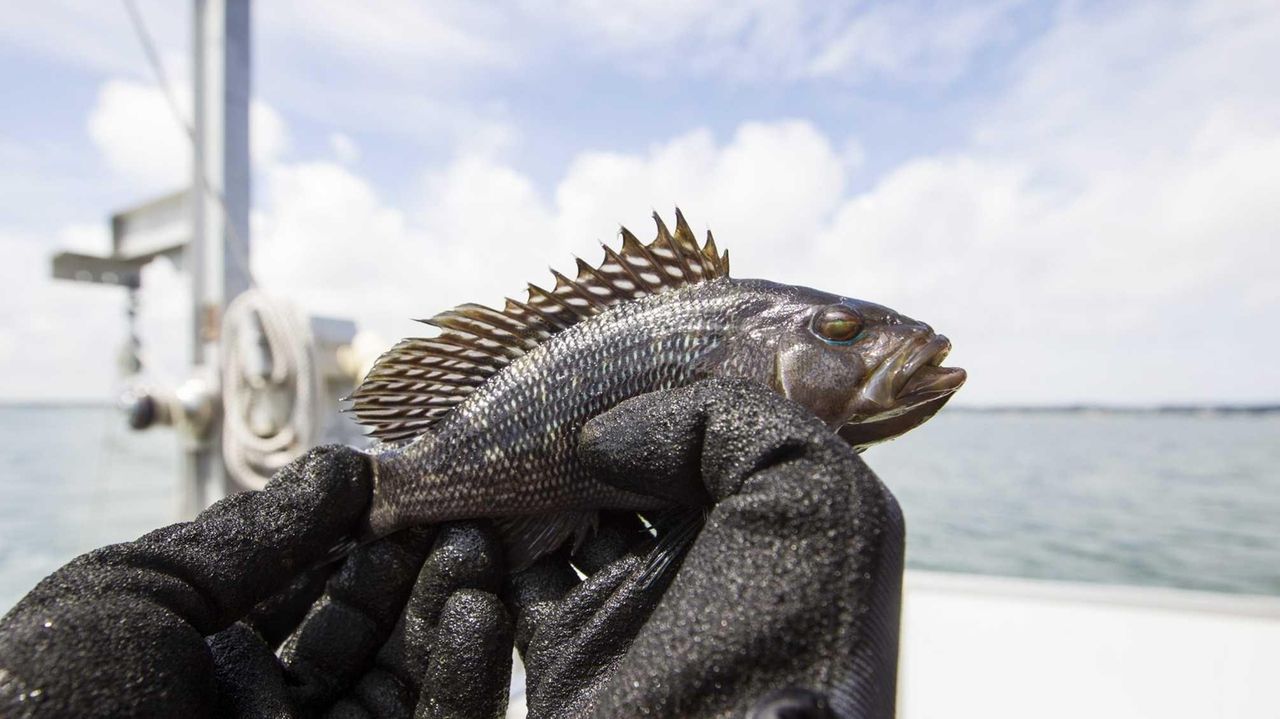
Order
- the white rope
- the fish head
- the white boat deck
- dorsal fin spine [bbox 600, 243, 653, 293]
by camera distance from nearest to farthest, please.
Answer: the fish head → dorsal fin spine [bbox 600, 243, 653, 293] → the white boat deck → the white rope

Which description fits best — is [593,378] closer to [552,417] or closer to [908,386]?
[552,417]

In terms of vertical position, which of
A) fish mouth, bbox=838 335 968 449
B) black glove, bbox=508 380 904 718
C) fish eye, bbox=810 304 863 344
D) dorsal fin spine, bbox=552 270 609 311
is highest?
dorsal fin spine, bbox=552 270 609 311

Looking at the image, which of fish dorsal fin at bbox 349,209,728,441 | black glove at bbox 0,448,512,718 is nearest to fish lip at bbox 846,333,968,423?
fish dorsal fin at bbox 349,209,728,441

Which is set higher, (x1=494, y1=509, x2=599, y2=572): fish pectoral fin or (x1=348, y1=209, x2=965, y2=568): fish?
(x1=348, y1=209, x2=965, y2=568): fish

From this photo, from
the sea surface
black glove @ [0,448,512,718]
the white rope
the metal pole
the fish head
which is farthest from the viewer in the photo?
the sea surface

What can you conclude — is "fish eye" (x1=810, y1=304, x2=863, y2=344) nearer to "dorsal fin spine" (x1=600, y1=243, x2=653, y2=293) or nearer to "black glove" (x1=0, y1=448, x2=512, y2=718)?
"dorsal fin spine" (x1=600, y1=243, x2=653, y2=293)

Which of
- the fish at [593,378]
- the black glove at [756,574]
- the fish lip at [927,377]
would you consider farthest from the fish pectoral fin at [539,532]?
the fish lip at [927,377]
